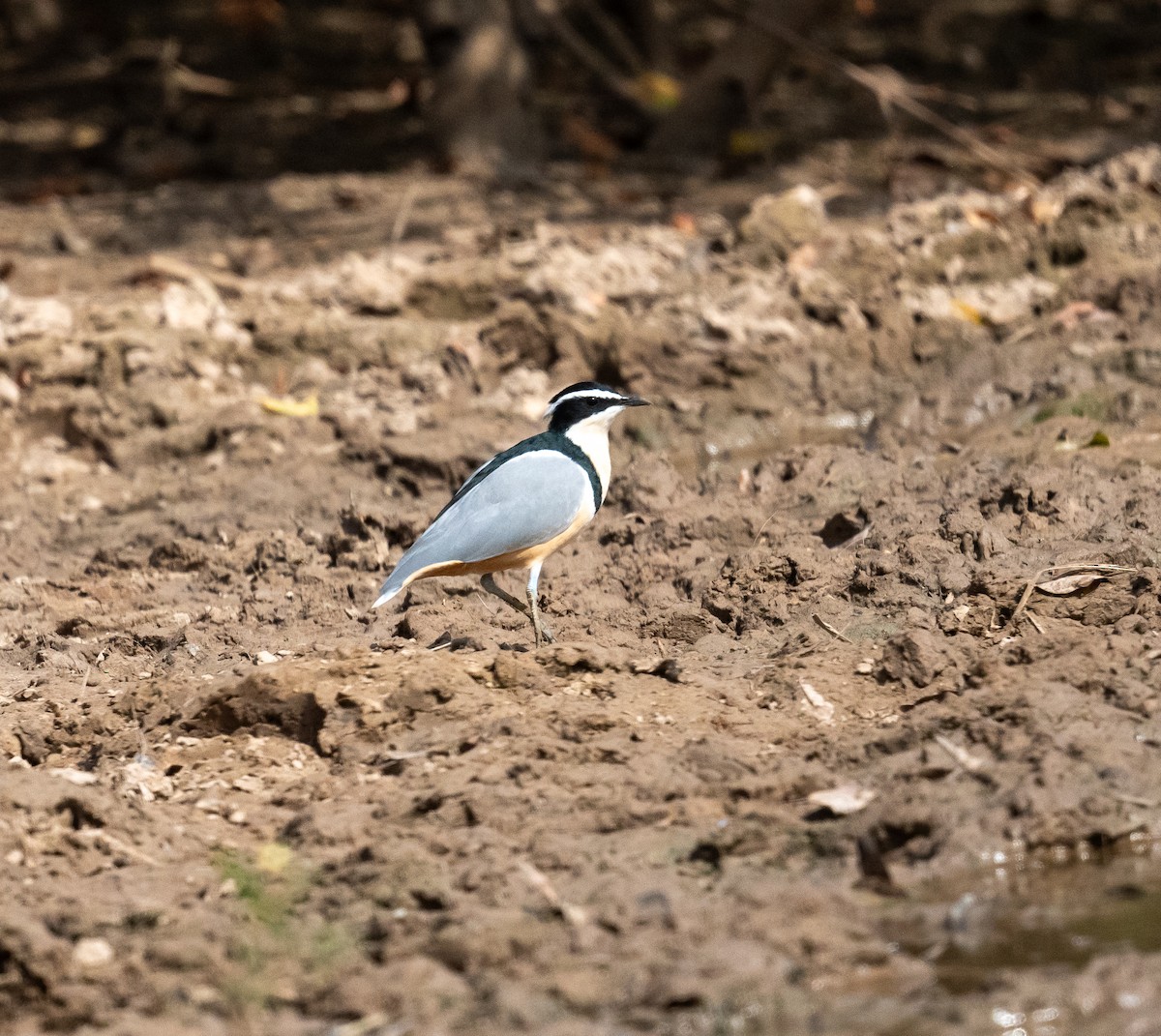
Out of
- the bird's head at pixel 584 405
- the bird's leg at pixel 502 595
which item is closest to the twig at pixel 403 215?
the bird's head at pixel 584 405

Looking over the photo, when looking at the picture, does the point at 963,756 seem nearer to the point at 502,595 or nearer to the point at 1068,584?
the point at 1068,584

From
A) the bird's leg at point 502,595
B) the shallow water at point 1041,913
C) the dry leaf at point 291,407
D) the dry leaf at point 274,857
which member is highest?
the shallow water at point 1041,913

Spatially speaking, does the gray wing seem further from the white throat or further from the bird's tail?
the white throat

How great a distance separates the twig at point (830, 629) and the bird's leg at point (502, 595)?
1.11 metres

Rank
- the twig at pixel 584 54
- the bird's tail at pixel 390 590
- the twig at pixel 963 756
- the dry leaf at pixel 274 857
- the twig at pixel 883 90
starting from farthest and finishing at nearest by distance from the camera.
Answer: the twig at pixel 584 54 → the twig at pixel 883 90 → the bird's tail at pixel 390 590 → the twig at pixel 963 756 → the dry leaf at pixel 274 857

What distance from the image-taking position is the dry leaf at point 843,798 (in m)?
4.82

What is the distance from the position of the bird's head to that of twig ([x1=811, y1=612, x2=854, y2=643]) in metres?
1.26

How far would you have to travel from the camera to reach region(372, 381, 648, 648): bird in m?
6.27

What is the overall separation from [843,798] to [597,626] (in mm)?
1851

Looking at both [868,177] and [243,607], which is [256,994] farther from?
[868,177]

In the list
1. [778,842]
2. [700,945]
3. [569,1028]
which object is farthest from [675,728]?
[569,1028]

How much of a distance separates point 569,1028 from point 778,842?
3.48 feet

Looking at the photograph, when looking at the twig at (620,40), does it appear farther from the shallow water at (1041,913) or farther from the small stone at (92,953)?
the small stone at (92,953)

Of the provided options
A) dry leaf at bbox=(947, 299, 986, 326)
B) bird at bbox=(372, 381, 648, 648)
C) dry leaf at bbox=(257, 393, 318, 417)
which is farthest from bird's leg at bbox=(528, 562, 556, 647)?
dry leaf at bbox=(947, 299, 986, 326)
